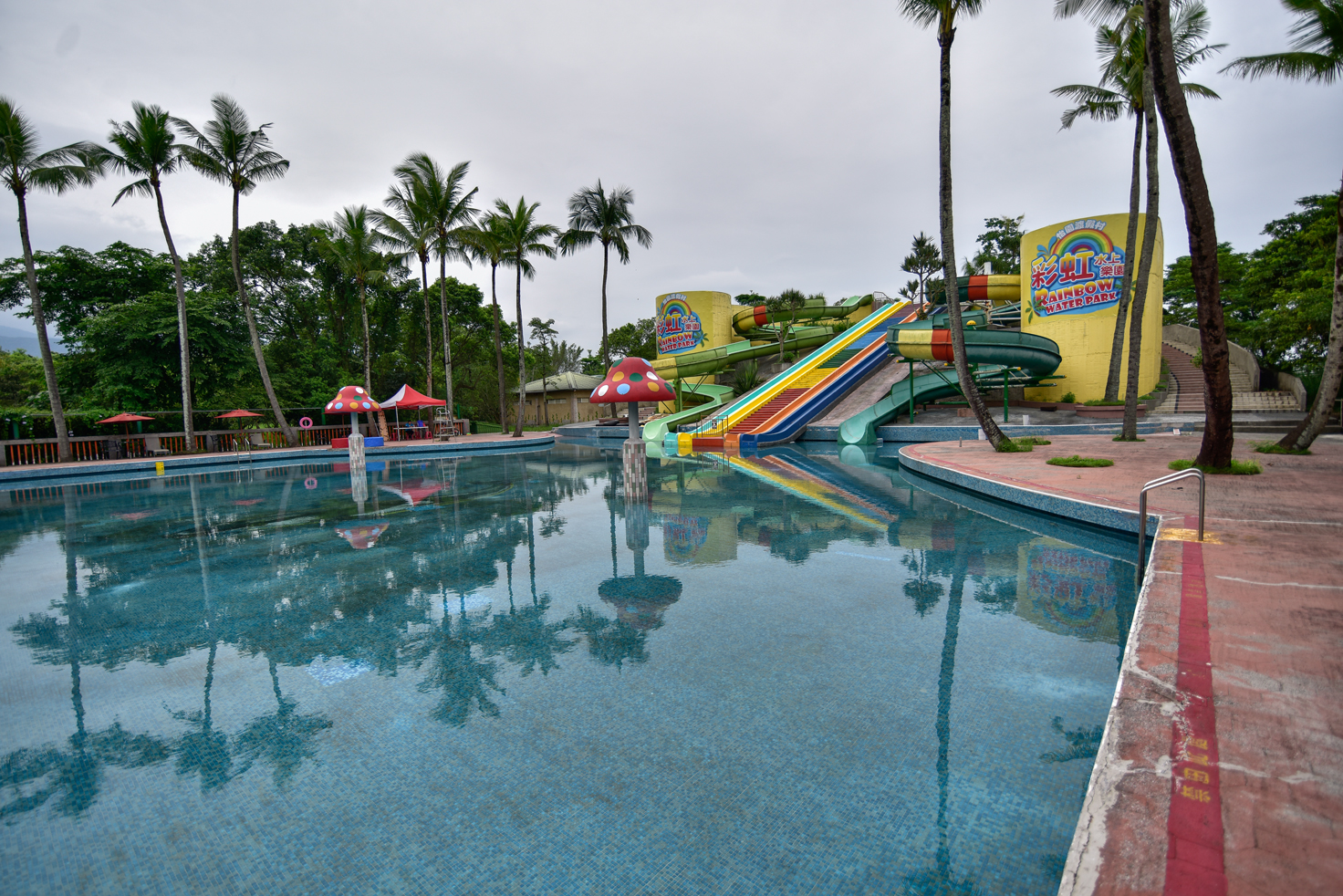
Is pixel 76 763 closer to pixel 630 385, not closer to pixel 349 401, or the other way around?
pixel 630 385

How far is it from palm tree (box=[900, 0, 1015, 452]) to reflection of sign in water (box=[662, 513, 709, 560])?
795 centimetres

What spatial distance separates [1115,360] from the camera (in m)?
19.1

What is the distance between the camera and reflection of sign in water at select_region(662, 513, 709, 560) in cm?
770

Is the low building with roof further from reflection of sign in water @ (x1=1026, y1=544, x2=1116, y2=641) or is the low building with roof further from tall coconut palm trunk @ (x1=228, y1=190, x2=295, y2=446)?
reflection of sign in water @ (x1=1026, y1=544, x2=1116, y2=641)

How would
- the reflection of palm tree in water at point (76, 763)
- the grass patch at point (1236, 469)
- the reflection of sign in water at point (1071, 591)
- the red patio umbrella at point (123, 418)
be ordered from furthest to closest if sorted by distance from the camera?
1. the red patio umbrella at point (123, 418)
2. the grass patch at point (1236, 469)
3. the reflection of sign in water at point (1071, 591)
4. the reflection of palm tree in water at point (76, 763)

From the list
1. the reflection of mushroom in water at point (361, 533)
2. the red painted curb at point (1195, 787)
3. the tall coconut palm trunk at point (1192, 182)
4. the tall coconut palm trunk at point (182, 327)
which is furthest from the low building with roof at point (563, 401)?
the red painted curb at point (1195, 787)

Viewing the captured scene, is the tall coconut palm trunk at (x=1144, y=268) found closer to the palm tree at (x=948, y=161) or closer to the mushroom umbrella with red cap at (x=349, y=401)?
the palm tree at (x=948, y=161)

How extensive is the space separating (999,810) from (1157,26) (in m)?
11.2

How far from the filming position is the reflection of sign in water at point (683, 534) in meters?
7.70

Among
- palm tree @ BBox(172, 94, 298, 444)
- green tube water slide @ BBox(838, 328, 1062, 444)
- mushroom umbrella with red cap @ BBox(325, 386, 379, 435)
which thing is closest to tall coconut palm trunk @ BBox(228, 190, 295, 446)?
palm tree @ BBox(172, 94, 298, 444)

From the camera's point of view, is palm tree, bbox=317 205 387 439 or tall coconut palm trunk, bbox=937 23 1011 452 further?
palm tree, bbox=317 205 387 439

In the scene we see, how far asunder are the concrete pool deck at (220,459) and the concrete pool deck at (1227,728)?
22.2 metres

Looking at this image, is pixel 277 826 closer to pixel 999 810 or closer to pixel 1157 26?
pixel 999 810

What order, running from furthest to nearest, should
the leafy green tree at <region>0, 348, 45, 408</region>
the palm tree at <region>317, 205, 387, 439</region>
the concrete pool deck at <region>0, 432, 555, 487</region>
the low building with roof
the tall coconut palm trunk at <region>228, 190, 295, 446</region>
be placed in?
the low building with roof, the leafy green tree at <region>0, 348, 45, 408</region>, the palm tree at <region>317, 205, 387, 439</region>, the tall coconut palm trunk at <region>228, 190, 295, 446</region>, the concrete pool deck at <region>0, 432, 555, 487</region>
